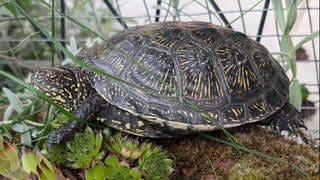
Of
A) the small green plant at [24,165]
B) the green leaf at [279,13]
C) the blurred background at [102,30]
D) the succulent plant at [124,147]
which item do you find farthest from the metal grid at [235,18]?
the small green plant at [24,165]

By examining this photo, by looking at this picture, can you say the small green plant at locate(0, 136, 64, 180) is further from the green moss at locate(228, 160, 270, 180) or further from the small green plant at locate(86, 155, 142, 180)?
the green moss at locate(228, 160, 270, 180)

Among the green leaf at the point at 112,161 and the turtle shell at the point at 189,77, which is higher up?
the turtle shell at the point at 189,77

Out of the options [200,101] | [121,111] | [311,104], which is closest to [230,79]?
[200,101]

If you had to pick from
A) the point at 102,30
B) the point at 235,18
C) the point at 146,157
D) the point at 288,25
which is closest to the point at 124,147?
the point at 146,157

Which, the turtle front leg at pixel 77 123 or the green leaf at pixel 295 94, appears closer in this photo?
the turtle front leg at pixel 77 123

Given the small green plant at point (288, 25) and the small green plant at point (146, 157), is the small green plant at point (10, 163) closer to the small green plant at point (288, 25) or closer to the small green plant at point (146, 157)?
the small green plant at point (146, 157)

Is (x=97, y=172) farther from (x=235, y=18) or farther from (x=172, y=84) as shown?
(x=235, y=18)
